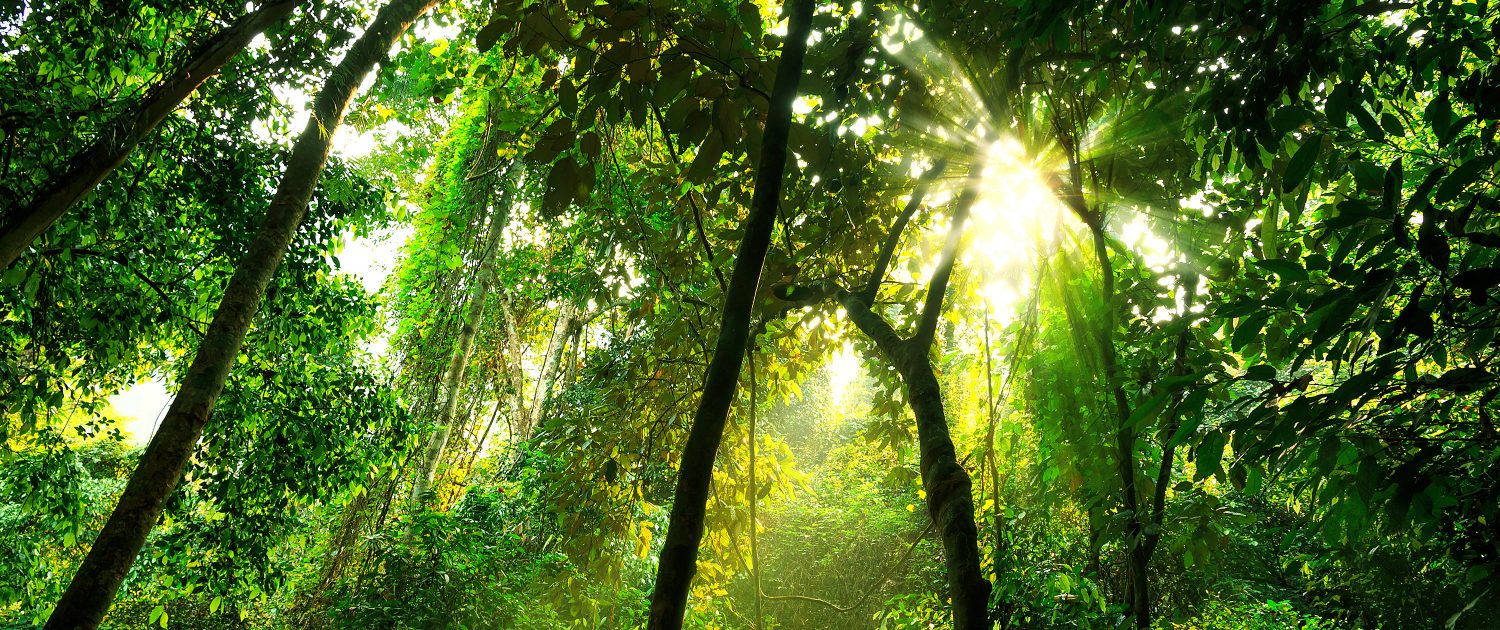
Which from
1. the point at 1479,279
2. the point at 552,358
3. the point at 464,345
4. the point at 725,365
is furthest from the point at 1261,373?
the point at 552,358

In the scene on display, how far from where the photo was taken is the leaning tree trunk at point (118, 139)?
244 centimetres

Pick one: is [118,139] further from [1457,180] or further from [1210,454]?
[1457,180]

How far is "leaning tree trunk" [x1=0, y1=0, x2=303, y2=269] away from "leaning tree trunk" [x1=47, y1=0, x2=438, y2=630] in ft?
1.67

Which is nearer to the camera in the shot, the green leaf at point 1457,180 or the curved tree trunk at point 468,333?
the green leaf at point 1457,180

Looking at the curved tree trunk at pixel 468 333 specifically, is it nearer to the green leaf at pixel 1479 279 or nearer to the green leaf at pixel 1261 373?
the green leaf at pixel 1261 373

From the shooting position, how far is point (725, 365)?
98cm

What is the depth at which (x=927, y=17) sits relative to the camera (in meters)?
2.03

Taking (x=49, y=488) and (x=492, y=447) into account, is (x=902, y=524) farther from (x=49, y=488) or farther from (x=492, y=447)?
(x=49, y=488)

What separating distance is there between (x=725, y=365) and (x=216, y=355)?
2556 mm

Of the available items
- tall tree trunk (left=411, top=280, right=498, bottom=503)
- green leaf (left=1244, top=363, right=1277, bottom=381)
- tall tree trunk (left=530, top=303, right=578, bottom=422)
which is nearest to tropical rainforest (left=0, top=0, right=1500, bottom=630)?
green leaf (left=1244, top=363, right=1277, bottom=381)

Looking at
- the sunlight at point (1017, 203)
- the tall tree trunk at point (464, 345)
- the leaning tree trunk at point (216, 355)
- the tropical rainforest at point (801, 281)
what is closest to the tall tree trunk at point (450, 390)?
the tall tree trunk at point (464, 345)

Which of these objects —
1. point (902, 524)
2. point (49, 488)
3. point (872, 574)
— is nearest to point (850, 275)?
point (49, 488)

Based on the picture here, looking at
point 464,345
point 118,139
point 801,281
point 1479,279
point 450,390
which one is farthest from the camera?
point 464,345

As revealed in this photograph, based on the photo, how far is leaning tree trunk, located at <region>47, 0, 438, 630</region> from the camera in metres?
2.11
